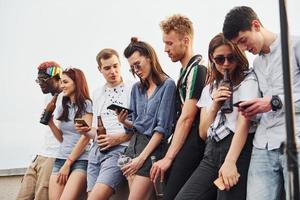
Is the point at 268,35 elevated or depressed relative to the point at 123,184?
elevated

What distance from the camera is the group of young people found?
1830 millimetres

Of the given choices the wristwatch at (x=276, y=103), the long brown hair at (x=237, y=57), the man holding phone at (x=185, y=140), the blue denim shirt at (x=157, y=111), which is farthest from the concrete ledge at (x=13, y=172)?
the wristwatch at (x=276, y=103)

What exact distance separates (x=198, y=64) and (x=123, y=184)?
0.97 meters

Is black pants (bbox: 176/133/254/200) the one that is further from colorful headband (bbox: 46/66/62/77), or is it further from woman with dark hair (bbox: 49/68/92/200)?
colorful headband (bbox: 46/66/62/77)

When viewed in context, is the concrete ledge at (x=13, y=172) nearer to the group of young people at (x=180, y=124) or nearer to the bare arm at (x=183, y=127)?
the group of young people at (x=180, y=124)

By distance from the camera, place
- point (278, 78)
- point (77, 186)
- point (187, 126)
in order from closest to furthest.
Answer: point (278, 78) → point (187, 126) → point (77, 186)

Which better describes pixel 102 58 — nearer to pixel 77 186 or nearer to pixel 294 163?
pixel 77 186

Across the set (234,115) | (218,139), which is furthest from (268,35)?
(218,139)

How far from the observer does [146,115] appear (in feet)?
8.27

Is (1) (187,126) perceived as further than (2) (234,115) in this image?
Yes

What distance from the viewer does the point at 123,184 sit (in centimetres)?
275

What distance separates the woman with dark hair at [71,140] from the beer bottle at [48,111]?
41 millimetres

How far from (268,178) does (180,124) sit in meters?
0.65

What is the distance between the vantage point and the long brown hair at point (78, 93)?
3133mm
